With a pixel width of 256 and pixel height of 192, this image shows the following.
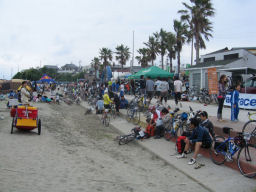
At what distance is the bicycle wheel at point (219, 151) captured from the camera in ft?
22.5

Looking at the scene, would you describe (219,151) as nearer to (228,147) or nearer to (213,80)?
(228,147)

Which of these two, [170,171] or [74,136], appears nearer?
[170,171]

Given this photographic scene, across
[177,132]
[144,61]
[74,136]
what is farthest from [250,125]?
[144,61]

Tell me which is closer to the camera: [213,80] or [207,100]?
[213,80]

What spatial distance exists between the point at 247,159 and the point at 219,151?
0.91m

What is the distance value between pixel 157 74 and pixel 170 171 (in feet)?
51.6

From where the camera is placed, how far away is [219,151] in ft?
23.0

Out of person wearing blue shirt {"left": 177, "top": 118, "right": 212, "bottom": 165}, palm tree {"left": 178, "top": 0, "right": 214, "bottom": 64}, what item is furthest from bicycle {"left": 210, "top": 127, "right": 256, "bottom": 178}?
palm tree {"left": 178, "top": 0, "right": 214, "bottom": 64}

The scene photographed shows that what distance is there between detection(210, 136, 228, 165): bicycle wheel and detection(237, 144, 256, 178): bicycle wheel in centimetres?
58

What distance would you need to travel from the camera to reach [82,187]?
18.7 ft

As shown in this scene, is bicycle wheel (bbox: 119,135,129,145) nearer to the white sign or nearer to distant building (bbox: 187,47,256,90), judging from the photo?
the white sign

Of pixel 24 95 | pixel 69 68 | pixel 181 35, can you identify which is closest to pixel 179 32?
pixel 181 35

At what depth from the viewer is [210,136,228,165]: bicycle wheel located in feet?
22.5

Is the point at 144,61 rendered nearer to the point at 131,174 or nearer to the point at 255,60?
the point at 255,60
